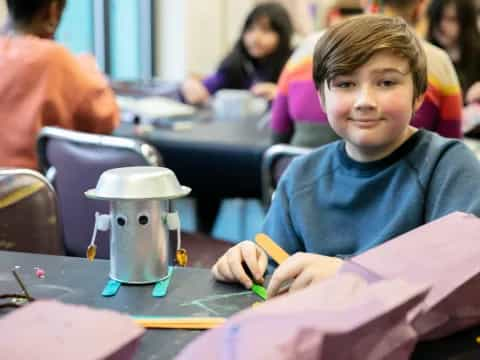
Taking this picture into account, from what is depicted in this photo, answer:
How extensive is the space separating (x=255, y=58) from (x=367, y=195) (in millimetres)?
2379

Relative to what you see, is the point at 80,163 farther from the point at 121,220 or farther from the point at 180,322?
the point at 180,322

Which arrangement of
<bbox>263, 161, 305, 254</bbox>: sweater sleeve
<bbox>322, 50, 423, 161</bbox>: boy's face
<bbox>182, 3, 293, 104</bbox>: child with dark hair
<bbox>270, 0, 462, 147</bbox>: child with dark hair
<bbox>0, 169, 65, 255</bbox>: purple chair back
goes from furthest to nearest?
<bbox>182, 3, 293, 104</bbox>: child with dark hair, <bbox>270, 0, 462, 147</bbox>: child with dark hair, <bbox>0, 169, 65, 255</bbox>: purple chair back, <bbox>263, 161, 305, 254</bbox>: sweater sleeve, <bbox>322, 50, 423, 161</bbox>: boy's face

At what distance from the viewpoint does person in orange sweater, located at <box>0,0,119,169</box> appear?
2.00 metres

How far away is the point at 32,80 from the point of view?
79.2 inches

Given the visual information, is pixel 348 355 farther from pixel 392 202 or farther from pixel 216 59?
pixel 216 59

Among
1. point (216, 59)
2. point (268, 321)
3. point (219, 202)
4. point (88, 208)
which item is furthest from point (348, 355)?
point (216, 59)

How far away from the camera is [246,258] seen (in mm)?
1010

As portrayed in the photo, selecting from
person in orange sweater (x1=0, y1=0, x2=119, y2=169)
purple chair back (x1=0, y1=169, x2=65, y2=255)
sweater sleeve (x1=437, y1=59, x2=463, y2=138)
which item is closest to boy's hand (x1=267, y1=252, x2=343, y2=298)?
purple chair back (x1=0, y1=169, x2=65, y2=255)

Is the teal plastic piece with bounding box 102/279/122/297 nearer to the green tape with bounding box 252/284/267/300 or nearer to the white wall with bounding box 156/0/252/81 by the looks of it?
the green tape with bounding box 252/284/267/300

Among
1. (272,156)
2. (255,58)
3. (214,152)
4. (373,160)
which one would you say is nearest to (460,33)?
(255,58)

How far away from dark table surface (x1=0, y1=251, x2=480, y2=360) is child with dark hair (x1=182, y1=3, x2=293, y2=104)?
2.22 meters

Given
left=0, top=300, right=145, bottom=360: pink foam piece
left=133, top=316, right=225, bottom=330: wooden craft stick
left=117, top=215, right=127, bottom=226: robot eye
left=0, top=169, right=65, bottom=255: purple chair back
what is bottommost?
left=0, top=169, right=65, bottom=255: purple chair back

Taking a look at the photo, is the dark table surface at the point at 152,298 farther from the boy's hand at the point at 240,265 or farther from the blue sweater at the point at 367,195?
the blue sweater at the point at 367,195

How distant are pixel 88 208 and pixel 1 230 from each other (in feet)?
1.29
